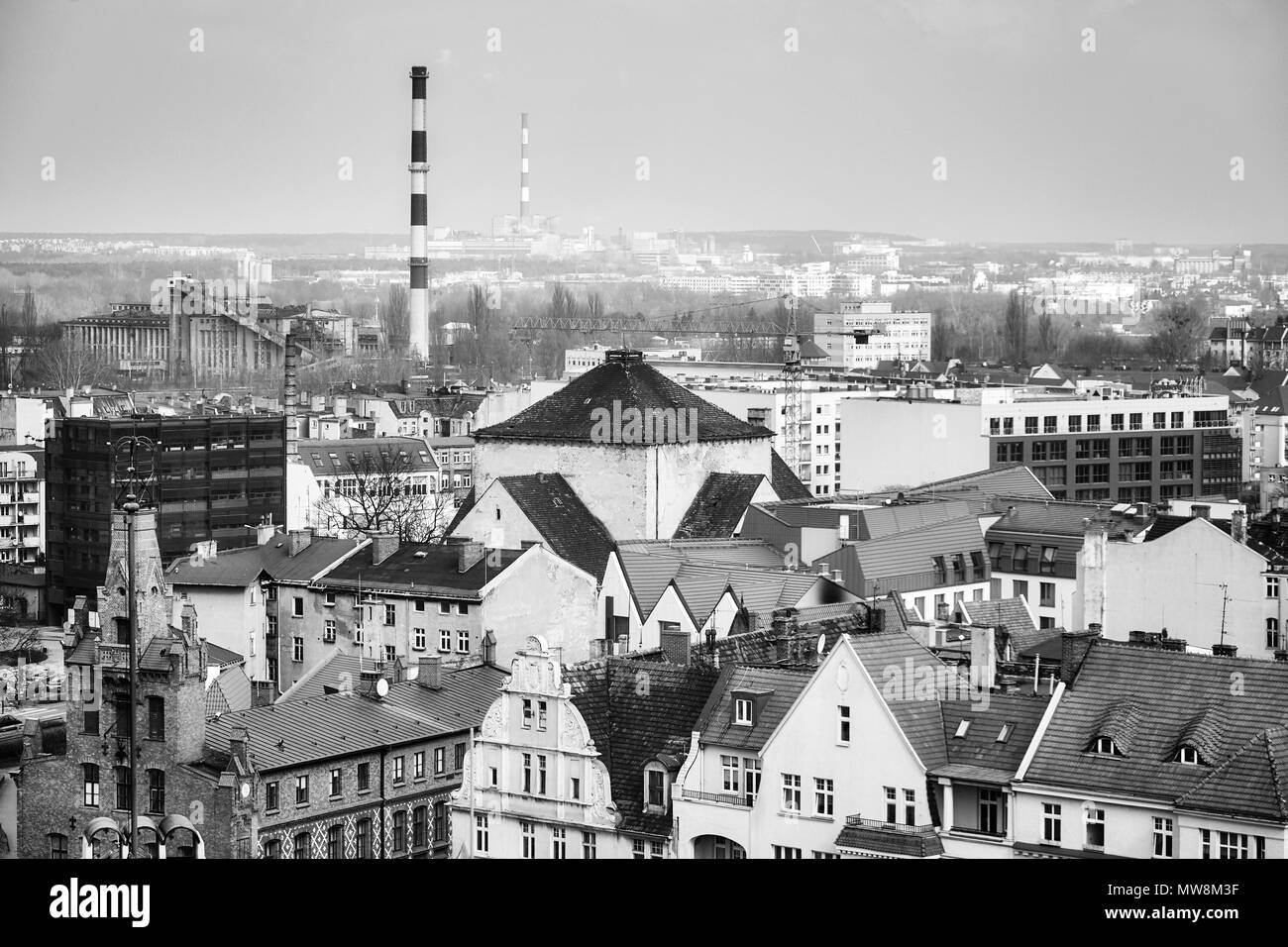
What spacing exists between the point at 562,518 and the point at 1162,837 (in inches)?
825

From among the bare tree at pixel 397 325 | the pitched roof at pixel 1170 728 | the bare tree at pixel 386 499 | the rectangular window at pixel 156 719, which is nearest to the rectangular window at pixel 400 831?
the rectangular window at pixel 156 719

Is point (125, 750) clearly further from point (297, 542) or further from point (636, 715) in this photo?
point (297, 542)

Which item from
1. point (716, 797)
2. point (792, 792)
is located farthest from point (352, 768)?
point (792, 792)

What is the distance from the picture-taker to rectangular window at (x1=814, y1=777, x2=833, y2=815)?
1677 cm

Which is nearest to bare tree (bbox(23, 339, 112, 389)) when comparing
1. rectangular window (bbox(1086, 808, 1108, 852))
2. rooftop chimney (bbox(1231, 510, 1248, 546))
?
rooftop chimney (bbox(1231, 510, 1248, 546))

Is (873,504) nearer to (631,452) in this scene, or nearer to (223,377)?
(631,452)

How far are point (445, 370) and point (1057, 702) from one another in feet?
372

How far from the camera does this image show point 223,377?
123m

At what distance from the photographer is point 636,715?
63.8 ft

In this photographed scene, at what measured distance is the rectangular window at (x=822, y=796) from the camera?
16766 millimetres

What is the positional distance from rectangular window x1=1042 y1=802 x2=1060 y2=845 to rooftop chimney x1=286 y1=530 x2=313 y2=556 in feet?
66.4

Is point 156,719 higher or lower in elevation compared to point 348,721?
higher
